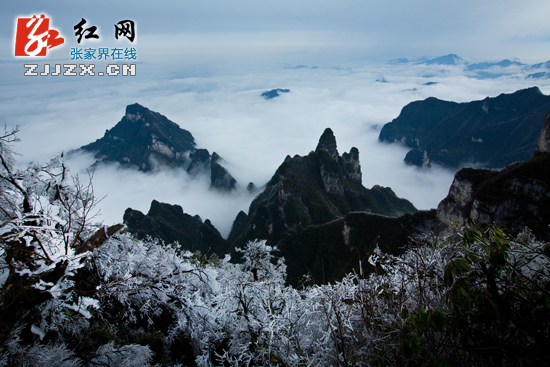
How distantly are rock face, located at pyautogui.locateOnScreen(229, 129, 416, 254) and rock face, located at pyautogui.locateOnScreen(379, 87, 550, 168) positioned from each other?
302ft

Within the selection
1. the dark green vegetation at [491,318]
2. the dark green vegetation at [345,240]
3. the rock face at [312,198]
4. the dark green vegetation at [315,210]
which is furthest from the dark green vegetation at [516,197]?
the rock face at [312,198]

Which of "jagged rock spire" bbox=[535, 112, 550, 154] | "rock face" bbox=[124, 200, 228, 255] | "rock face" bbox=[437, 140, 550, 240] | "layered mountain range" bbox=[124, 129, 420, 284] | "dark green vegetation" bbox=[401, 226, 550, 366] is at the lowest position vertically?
"rock face" bbox=[124, 200, 228, 255]

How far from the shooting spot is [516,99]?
540ft

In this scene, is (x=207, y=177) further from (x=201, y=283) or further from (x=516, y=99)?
(x=516, y=99)

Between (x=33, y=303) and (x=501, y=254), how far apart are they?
9420mm

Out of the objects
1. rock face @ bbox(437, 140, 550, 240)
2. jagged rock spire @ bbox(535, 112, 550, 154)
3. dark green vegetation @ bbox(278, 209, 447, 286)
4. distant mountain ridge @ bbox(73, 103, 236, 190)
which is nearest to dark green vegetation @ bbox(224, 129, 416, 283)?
dark green vegetation @ bbox(278, 209, 447, 286)

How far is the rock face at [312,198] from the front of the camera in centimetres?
7412

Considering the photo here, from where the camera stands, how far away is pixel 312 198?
84.2 m

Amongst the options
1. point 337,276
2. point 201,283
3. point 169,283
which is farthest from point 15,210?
point 337,276

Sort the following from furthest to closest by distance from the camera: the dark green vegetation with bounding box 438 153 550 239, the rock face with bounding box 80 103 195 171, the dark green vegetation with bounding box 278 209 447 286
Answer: the rock face with bounding box 80 103 195 171
the dark green vegetation with bounding box 278 209 447 286
the dark green vegetation with bounding box 438 153 550 239

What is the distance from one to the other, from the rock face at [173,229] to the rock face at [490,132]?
15208cm

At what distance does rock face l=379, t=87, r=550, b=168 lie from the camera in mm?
142125

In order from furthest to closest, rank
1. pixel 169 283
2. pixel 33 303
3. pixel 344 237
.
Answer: pixel 344 237 < pixel 169 283 < pixel 33 303

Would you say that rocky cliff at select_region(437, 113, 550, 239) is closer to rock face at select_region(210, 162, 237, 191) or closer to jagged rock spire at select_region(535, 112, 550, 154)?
jagged rock spire at select_region(535, 112, 550, 154)
